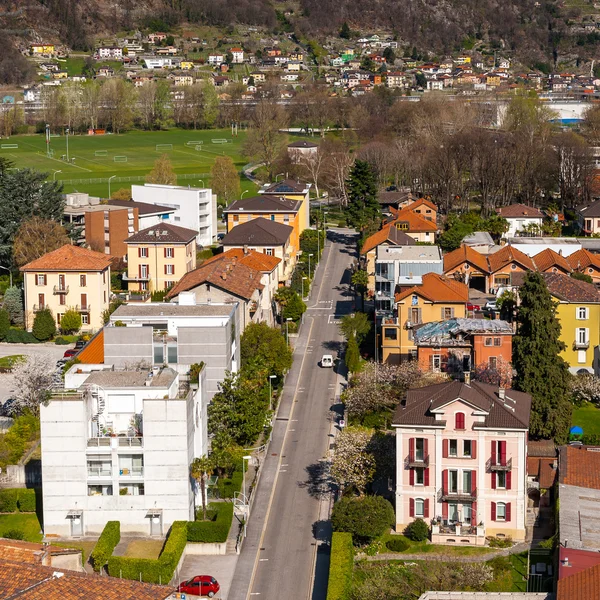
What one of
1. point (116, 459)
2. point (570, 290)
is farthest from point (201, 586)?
point (570, 290)

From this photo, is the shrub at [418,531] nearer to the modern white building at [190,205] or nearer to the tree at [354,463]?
the tree at [354,463]

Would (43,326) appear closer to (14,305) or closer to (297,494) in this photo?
(14,305)

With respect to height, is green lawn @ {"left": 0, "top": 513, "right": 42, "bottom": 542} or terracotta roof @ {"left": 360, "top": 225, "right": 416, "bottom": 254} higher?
terracotta roof @ {"left": 360, "top": 225, "right": 416, "bottom": 254}

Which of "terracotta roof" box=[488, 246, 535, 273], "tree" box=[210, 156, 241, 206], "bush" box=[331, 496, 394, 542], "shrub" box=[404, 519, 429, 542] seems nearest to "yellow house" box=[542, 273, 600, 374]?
"terracotta roof" box=[488, 246, 535, 273]

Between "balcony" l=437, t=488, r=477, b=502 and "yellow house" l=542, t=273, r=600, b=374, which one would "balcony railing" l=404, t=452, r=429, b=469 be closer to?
"balcony" l=437, t=488, r=477, b=502

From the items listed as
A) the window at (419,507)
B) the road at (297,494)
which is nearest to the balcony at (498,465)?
the window at (419,507)

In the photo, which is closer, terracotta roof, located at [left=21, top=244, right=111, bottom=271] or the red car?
the red car

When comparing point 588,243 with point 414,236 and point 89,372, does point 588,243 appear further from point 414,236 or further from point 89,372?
point 89,372
